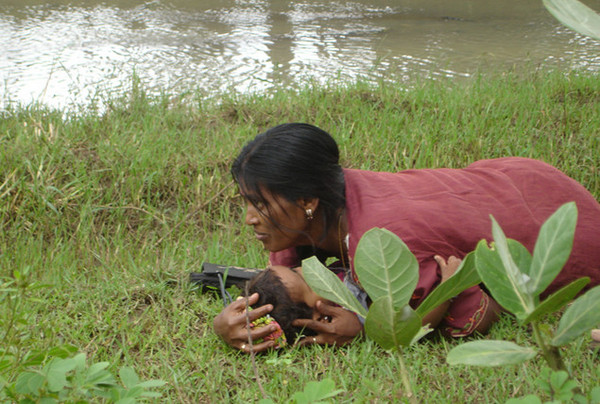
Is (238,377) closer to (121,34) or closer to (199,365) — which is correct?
(199,365)

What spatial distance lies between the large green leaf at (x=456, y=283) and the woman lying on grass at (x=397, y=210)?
1.36 meters

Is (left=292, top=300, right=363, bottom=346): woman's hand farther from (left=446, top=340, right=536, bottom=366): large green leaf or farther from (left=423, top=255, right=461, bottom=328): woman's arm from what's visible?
(left=446, top=340, right=536, bottom=366): large green leaf

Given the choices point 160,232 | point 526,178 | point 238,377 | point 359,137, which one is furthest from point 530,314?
point 359,137

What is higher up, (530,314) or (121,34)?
(530,314)

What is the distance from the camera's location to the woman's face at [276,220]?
2.36 meters

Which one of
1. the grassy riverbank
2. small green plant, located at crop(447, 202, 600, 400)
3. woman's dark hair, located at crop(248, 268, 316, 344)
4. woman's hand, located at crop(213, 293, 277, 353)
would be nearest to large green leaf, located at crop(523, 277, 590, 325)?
small green plant, located at crop(447, 202, 600, 400)

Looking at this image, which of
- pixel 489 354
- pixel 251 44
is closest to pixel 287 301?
pixel 489 354

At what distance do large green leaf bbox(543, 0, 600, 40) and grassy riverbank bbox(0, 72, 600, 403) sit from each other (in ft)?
3.90

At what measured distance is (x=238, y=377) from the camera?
206 cm

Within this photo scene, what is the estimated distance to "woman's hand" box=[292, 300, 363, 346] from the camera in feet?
7.32

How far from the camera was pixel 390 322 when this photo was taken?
75cm

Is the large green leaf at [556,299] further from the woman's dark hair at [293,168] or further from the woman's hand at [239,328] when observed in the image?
the woman's dark hair at [293,168]

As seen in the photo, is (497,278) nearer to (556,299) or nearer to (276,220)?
(556,299)

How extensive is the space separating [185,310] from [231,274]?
0.23 m
